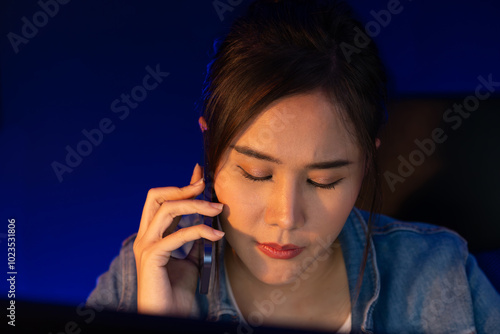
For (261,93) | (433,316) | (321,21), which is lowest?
(433,316)

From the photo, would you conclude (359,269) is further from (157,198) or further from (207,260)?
(157,198)

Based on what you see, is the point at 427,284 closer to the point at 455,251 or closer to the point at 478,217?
the point at 455,251

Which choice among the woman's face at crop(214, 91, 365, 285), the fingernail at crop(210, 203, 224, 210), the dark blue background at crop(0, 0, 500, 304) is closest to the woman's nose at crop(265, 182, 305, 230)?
the woman's face at crop(214, 91, 365, 285)

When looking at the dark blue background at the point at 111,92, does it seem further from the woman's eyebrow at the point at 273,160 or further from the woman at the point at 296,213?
the woman's eyebrow at the point at 273,160

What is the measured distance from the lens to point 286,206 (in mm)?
876

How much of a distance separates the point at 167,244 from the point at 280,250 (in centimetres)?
25

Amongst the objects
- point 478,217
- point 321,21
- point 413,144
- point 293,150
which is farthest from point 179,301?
point 478,217

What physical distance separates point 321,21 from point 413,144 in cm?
69

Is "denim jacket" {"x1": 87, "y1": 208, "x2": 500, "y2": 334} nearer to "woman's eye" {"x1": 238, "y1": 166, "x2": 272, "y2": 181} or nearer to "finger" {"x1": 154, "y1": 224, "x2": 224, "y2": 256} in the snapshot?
"finger" {"x1": 154, "y1": 224, "x2": 224, "y2": 256}

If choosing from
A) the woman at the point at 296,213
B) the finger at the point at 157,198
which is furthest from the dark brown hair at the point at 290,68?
the finger at the point at 157,198

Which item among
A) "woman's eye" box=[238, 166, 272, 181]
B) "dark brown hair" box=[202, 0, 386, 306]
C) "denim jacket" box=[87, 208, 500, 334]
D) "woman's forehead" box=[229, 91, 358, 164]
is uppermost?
"dark brown hair" box=[202, 0, 386, 306]

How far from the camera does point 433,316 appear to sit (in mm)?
1149

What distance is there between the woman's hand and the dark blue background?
35.5 inches

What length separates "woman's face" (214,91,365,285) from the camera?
0.87m
